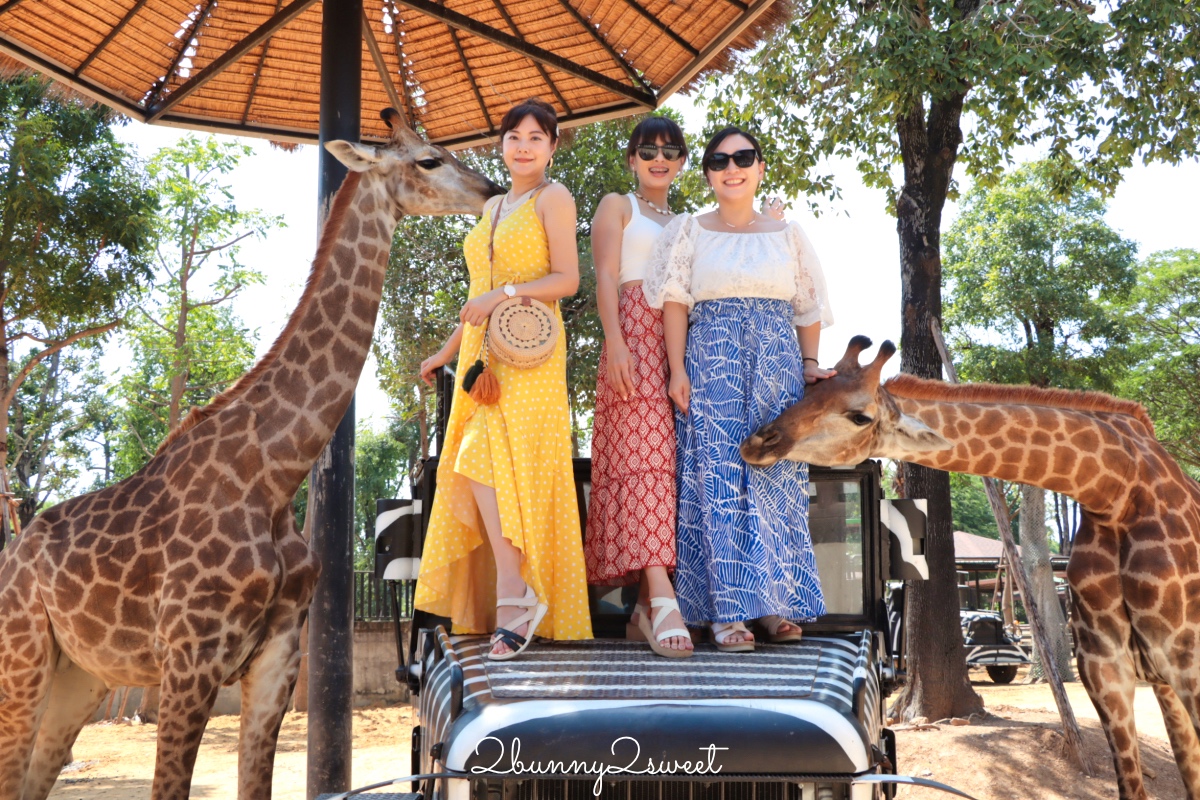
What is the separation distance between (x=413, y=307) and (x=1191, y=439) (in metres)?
16.1

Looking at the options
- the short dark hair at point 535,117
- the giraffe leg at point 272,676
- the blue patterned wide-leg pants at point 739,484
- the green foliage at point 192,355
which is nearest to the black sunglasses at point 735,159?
the blue patterned wide-leg pants at point 739,484

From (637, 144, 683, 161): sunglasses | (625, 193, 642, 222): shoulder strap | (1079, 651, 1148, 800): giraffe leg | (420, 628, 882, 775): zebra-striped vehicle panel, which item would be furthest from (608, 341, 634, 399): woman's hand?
(1079, 651, 1148, 800): giraffe leg

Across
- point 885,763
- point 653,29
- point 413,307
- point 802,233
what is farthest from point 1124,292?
point 885,763

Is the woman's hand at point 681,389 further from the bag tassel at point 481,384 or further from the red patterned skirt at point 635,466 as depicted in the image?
the bag tassel at point 481,384

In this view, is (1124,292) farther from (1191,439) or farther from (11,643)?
(11,643)

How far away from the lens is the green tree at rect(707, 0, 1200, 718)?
28.3 feet

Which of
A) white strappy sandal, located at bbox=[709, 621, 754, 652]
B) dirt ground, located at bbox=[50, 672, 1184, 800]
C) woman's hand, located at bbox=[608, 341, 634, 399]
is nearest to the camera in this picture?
white strappy sandal, located at bbox=[709, 621, 754, 652]

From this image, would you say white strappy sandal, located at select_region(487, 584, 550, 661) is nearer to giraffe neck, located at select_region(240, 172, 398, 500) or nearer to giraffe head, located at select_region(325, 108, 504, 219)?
giraffe neck, located at select_region(240, 172, 398, 500)

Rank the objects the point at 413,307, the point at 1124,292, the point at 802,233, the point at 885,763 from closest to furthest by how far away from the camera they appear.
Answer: the point at 885,763 < the point at 802,233 < the point at 413,307 < the point at 1124,292

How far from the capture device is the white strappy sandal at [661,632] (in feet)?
11.1

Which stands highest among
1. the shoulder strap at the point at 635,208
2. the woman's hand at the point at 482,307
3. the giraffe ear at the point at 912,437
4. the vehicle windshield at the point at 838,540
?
the shoulder strap at the point at 635,208

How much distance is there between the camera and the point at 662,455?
3.96m

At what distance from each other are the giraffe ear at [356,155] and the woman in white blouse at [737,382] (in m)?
1.28

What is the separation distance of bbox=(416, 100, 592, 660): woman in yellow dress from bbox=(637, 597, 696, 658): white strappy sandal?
0.78 feet
